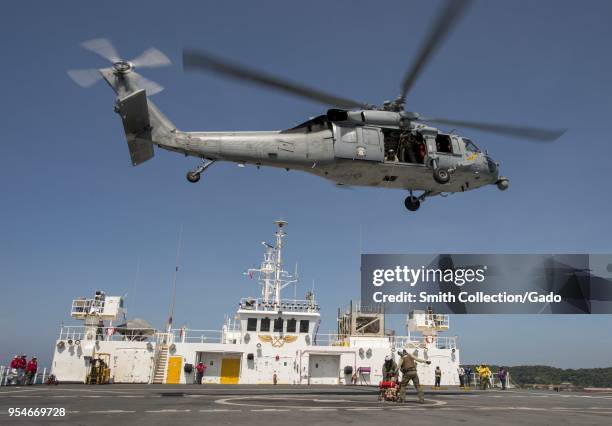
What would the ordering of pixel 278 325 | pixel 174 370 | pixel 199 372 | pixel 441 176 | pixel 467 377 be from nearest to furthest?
pixel 441 176, pixel 199 372, pixel 174 370, pixel 278 325, pixel 467 377

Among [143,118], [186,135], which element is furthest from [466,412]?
[143,118]

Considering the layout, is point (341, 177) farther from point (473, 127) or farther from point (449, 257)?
point (449, 257)

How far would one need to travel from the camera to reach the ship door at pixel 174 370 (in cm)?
2745

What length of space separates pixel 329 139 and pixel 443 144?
484 cm

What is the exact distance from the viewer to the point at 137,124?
1623cm

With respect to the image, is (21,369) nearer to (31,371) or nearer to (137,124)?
(31,371)

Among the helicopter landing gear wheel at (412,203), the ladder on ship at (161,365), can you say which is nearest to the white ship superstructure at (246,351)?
the ladder on ship at (161,365)

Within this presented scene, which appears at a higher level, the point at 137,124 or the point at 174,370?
the point at 137,124

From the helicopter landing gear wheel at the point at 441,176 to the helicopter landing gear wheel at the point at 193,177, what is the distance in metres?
8.83

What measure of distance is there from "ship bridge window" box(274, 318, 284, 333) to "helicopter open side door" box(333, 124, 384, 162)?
1601cm

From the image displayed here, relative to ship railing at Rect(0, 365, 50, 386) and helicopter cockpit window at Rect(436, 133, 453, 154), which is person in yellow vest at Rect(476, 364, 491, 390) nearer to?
helicopter cockpit window at Rect(436, 133, 453, 154)

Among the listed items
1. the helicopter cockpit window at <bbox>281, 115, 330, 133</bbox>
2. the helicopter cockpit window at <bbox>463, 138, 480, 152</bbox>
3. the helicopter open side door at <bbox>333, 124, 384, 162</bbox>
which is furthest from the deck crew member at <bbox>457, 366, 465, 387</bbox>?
the helicopter cockpit window at <bbox>281, 115, 330, 133</bbox>

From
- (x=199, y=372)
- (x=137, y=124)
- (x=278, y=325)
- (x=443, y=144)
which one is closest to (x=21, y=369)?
(x=199, y=372)

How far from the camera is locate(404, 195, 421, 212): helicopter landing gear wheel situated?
2028cm
